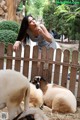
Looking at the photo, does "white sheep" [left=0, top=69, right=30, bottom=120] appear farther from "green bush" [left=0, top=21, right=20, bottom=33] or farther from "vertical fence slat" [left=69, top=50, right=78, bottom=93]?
"green bush" [left=0, top=21, right=20, bottom=33]

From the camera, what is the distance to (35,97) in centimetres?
533

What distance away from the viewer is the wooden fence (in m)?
5.96

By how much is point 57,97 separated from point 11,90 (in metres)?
1.77

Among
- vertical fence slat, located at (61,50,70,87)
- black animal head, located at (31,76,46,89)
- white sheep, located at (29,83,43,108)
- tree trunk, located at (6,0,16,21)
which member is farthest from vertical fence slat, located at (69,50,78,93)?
tree trunk, located at (6,0,16,21)

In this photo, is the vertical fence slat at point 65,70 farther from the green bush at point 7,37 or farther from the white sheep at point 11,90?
the green bush at point 7,37

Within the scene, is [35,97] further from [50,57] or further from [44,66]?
[50,57]

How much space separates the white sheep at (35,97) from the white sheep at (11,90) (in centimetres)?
143

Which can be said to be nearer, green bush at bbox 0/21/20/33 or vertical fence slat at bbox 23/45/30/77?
vertical fence slat at bbox 23/45/30/77

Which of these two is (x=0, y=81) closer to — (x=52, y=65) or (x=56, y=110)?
(x=56, y=110)

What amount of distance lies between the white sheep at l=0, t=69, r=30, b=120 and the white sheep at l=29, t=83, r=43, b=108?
4.69ft

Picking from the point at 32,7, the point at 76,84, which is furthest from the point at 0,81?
the point at 32,7

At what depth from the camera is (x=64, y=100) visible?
207 inches

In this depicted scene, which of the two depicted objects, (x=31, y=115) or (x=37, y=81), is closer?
(x=31, y=115)

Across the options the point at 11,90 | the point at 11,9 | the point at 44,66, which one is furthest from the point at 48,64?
the point at 11,9
